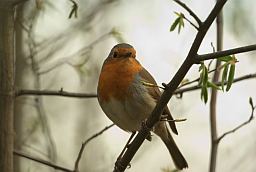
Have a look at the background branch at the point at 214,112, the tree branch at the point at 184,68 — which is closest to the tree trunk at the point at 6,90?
the tree branch at the point at 184,68

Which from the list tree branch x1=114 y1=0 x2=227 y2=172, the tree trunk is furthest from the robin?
the tree trunk

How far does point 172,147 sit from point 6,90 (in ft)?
7.12

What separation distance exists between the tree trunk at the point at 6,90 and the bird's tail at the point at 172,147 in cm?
163

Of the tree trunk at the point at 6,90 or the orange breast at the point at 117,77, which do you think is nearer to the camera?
the tree trunk at the point at 6,90

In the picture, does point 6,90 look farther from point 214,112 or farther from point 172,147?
point 172,147

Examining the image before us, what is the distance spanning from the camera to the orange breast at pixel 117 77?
338 centimetres

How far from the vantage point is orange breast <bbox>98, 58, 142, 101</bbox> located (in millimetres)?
3379

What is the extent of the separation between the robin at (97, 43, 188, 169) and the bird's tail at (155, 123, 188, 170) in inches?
10.1

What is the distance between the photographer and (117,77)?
11.3ft

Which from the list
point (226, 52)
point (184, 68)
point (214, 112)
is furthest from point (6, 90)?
point (214, 112)

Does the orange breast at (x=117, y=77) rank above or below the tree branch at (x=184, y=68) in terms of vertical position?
below

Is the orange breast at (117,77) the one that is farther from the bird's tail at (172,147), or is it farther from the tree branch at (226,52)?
the tree branch at (226,52)

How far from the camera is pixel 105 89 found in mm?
3414

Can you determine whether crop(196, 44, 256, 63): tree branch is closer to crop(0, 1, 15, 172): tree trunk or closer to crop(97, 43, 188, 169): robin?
crop(0, 1, 15, 172): tree trunk
